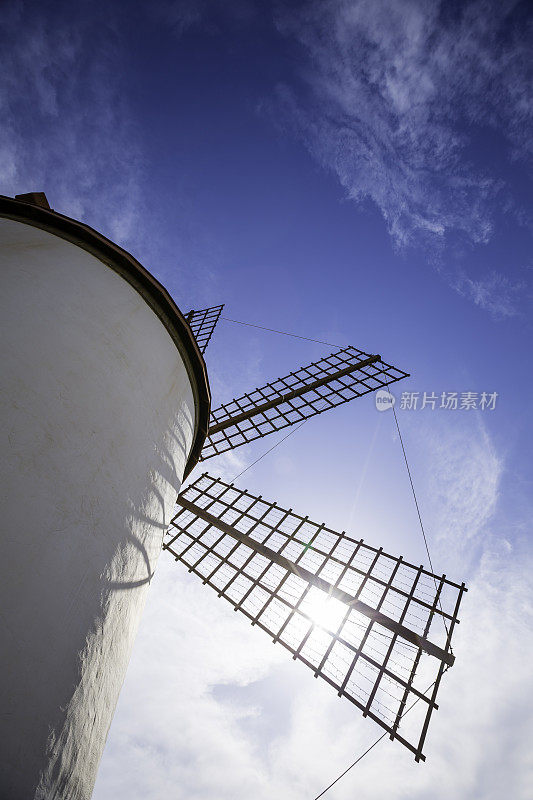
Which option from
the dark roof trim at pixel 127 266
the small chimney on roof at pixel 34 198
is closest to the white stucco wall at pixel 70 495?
the dark roof trim at pixel 127 266

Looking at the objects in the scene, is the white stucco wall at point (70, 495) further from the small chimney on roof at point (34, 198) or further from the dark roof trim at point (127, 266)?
the small chimney on roof at point (34, 198)

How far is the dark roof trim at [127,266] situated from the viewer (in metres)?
3.52

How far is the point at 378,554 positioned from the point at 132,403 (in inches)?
138

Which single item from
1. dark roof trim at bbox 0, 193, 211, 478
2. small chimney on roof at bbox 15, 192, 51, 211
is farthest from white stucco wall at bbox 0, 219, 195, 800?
small chimney on roof at bbox 15, 192, 51, 211

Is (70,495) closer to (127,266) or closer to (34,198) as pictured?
(127,266)

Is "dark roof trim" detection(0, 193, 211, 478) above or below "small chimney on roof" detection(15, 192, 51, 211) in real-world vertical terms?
below

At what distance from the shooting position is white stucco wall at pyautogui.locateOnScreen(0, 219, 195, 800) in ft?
6.13

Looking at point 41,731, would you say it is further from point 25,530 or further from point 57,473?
point 57,473

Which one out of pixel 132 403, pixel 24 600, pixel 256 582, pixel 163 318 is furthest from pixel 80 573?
pixel 256 582

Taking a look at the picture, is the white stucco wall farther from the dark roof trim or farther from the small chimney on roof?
the small chimney on roof

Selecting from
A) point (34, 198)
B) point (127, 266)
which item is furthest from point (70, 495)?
point (34, 198)

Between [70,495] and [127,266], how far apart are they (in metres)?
2.41

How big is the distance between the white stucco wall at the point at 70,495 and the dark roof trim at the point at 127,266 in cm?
14

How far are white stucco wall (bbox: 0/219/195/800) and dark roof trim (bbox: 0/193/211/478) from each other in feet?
0.46
